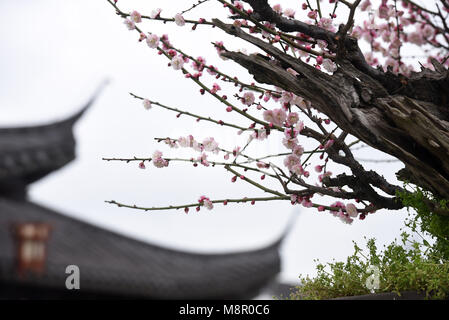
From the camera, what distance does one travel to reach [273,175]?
9.16ft

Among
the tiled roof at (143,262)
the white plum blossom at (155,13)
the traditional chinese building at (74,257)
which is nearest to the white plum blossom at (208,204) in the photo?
the white plum blossom at (155,13)

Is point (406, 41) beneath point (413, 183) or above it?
above

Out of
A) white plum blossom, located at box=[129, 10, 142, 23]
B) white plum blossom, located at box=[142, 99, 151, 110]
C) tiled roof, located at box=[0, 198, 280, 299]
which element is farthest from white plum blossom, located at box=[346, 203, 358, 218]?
tiled roof, located at box=[0, 198, 280, 299]

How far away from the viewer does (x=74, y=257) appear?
34.8ft

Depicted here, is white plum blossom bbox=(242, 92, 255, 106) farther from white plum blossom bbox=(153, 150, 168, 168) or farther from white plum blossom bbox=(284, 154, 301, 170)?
white plum blossom bbox=(153, 150, 168, 168)

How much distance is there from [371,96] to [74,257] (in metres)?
9.26

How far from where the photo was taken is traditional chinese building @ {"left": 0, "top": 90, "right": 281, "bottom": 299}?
8211mm

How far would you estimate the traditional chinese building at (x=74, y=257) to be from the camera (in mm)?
8211

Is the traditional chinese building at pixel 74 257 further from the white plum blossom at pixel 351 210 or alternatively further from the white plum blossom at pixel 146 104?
the white plum blossom at pixel 351 210

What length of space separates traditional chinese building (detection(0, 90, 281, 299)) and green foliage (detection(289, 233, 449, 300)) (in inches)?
232

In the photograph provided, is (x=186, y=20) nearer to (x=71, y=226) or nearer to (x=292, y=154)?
(x=292, y=154)

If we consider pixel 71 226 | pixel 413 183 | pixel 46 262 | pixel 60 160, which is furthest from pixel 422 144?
pixel 71 226

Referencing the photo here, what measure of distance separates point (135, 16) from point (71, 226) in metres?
9.52

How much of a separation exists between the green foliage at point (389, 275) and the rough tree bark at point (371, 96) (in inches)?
12.7
